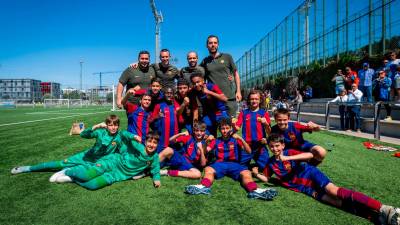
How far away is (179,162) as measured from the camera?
4.51m

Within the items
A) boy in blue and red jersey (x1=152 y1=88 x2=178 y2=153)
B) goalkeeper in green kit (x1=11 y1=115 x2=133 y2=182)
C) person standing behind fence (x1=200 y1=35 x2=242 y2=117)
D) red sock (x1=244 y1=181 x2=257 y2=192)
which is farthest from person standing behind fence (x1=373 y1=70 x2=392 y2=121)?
goalkeeper in green kit (x1=11 y1=115 x2=133 y2=182)

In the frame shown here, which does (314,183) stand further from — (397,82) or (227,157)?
(397,82)

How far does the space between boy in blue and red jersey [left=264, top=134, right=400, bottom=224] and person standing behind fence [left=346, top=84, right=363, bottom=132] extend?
7103 millimetres

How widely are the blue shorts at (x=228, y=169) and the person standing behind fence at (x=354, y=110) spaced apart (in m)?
7.18

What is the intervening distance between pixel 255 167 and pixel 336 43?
53.0 ft

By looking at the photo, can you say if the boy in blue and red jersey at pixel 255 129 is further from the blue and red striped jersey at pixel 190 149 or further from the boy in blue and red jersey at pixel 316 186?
the blue and red striped jersey at pixel 190 149

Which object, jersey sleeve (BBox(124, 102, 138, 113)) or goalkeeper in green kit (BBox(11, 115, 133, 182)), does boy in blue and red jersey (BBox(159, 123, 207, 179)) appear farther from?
jersey sleeve (BBox(124, 102, 138, 113))

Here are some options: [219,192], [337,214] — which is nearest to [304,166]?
[337,214]

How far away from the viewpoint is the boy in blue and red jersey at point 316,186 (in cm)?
272

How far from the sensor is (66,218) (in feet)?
9.07

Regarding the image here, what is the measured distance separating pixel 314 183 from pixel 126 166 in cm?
246

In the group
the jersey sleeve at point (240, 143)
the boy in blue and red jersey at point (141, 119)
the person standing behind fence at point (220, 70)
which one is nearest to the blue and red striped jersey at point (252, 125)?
the jersey sleeve at point (240, 143)

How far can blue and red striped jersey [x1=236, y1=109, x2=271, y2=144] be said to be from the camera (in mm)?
4594

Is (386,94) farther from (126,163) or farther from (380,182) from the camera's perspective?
(126,163)
